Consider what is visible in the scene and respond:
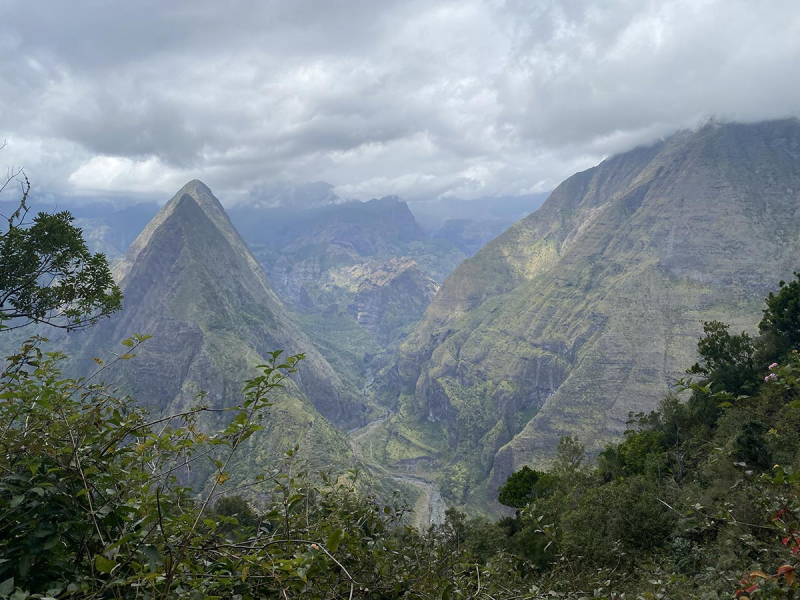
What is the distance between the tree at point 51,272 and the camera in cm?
1783

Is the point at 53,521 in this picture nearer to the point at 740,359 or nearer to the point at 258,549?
the point at 258,549

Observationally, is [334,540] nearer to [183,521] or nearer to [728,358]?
[183,521]

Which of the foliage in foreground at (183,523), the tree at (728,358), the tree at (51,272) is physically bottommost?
the tree at (728,358)

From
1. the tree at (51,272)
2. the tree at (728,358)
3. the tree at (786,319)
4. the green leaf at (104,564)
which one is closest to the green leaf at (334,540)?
the green leaf at (104,564)

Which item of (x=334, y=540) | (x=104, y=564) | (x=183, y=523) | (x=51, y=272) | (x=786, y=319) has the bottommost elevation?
(x=786, y=319)

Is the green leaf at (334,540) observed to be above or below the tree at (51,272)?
below

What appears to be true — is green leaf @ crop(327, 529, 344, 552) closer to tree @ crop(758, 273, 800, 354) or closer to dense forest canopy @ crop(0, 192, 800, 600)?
dense forest canopy @ crop(0, 192, 800, 600)

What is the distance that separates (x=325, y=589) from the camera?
5.24 meters

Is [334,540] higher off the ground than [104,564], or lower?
lower

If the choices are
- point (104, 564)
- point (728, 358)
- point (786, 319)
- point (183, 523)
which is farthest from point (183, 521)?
point (728, 358)

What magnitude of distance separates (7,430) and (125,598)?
111 inches

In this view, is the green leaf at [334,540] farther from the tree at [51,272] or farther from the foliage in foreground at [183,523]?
the tree at [51,272]

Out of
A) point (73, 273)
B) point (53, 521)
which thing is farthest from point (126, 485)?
point (73, 273)

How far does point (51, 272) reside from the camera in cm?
1966
